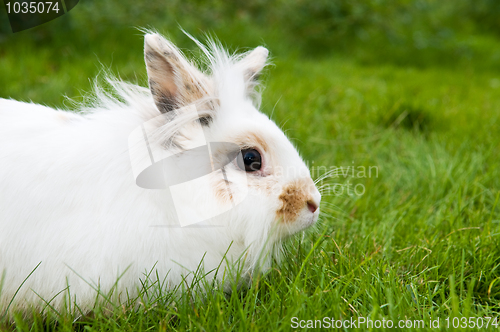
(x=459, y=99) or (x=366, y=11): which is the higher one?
(x=366, y=11)

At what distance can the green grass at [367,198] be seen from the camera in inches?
70.2

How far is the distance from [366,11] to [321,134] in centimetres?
490

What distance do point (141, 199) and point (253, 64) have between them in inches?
39.5

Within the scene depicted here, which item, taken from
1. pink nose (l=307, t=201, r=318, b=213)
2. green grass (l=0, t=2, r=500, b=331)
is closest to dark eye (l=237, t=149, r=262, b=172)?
pink nose (l=307, t=201, r=318, b=213)

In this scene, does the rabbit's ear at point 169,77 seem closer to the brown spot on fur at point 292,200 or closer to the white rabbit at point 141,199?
the white rabbit at point 141,199

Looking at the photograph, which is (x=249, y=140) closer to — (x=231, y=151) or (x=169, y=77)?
(x=231, y=151)

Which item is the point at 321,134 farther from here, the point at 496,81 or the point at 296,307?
the point at 496,81

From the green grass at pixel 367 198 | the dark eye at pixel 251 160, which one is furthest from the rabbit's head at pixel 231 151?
the green grass at pixel 367 198

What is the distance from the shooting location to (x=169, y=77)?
6.32 ft

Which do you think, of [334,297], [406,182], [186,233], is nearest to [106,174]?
[186,233]

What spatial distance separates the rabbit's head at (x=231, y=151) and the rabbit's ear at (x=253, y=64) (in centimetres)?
30

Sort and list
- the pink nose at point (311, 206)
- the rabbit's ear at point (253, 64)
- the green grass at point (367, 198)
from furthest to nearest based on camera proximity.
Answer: the rabbit's ear at point (253, 64) → the pink nose at point (311, 206) → the green grass at point (367, 198)

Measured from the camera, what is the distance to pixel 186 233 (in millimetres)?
1849

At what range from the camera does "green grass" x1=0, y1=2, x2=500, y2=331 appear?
1784 millimetres
